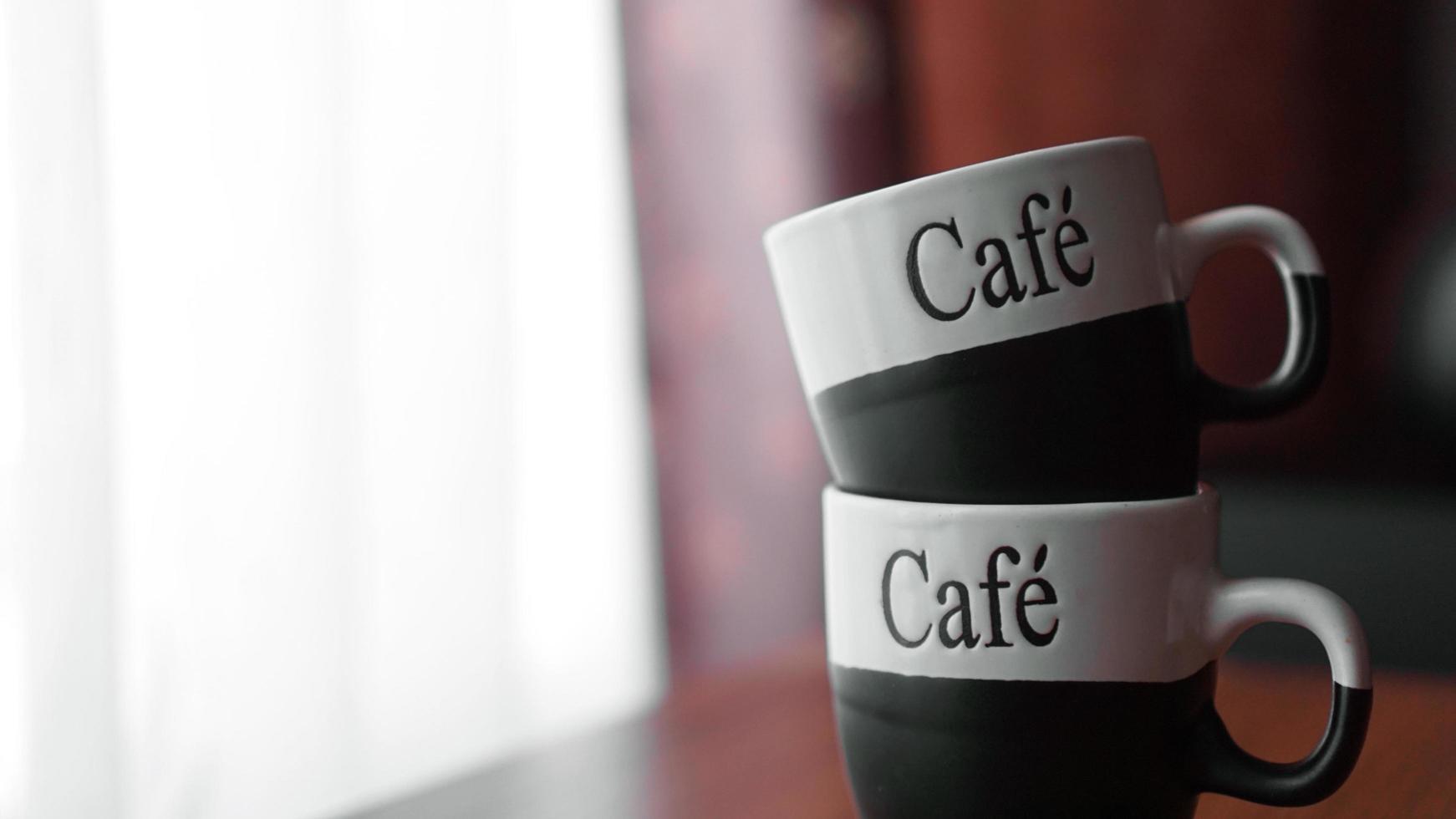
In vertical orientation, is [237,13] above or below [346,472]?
above

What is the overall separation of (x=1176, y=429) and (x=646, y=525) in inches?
49.1

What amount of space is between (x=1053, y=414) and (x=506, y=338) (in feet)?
3.42

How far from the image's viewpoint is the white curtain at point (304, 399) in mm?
908

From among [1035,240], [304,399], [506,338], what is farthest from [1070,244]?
[506,338]

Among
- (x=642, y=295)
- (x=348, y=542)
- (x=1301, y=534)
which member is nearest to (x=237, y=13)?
(x=348, y=542)

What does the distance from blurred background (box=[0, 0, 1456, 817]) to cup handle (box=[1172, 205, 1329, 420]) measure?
366 millimetres

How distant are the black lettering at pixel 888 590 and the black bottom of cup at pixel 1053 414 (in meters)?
0.02

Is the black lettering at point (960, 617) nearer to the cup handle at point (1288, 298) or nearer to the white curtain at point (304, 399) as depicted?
the cup handle at point (1288, 298)

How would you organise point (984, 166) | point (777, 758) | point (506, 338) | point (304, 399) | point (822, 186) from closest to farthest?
point (984, 166), point (777, 758), point (304, 399), point (506, 338), point (822, 186)

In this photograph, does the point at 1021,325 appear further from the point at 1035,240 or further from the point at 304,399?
the point at 304,399

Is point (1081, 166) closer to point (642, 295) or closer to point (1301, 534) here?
point (1301, 534)

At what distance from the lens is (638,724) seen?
0.62 meters

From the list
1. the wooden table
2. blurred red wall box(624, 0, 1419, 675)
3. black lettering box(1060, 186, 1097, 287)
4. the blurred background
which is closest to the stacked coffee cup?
black lettering box(1060, 186, 1097, 287)

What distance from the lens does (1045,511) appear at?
1.25 ft
